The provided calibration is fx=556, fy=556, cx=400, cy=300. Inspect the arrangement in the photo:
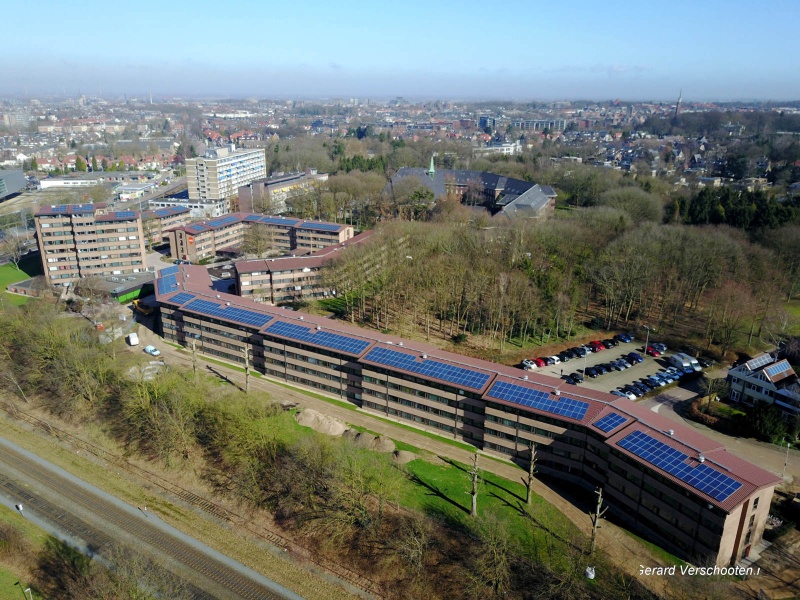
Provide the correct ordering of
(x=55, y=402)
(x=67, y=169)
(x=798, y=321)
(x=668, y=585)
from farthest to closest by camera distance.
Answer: (x=67, y=169) → (x=798, y=321) → (x=55, y=402) → (x=668, y=585)

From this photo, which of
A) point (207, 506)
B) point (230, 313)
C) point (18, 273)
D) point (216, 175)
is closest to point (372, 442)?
point (207, 506)

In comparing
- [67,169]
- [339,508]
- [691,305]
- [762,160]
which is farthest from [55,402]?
[762,160]

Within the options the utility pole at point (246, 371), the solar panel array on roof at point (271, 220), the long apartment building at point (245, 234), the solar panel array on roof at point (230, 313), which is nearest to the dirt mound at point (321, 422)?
the utility pole at point (246, 371)

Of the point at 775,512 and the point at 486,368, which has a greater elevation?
the point at 486,368

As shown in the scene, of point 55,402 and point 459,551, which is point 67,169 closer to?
point 55,402

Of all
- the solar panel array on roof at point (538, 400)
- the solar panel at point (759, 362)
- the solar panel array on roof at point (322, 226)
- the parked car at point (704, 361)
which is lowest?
the parked car at point (704, 361)

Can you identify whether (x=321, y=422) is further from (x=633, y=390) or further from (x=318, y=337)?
(x=633, y=390)

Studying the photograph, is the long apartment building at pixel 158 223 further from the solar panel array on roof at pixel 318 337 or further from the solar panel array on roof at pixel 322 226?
the solar panel array on roof at pixel 318 337
